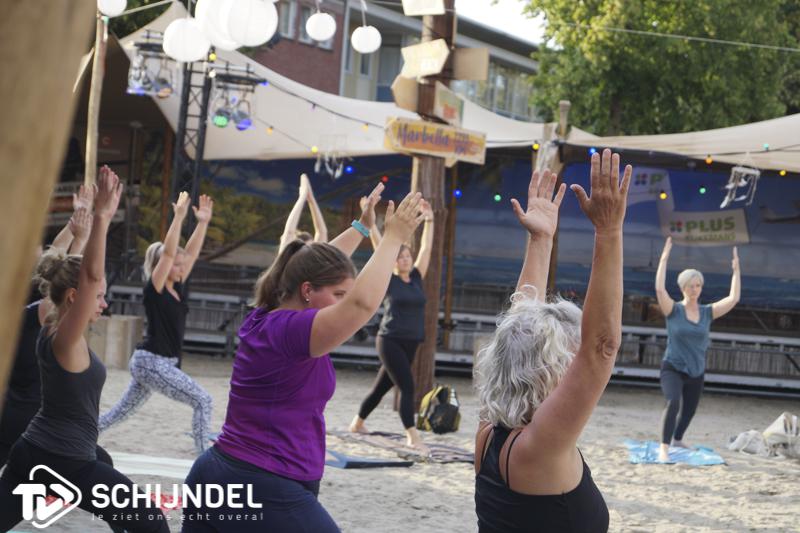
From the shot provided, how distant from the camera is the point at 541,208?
10.3ft

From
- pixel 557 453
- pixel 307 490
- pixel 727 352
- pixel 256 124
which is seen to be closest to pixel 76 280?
pixel 307 490

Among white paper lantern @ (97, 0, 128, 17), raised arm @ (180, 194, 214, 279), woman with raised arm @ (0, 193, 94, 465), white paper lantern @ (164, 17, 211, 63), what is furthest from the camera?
white paper lantern @ (97, 0, 128, 17)

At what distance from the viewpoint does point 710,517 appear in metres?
6.59

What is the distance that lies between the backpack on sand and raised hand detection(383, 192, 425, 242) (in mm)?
6910

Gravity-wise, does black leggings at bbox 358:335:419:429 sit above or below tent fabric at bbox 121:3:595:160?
below

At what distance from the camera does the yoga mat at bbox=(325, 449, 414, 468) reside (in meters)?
7.59

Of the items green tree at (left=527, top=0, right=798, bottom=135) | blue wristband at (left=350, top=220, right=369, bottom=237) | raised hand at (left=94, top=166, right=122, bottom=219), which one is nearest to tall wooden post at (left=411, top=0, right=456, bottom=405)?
blue wristband at (left=350, top=220, right=369, bottom=237)

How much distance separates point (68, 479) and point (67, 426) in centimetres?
19

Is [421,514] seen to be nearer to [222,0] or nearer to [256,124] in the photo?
[222,0]

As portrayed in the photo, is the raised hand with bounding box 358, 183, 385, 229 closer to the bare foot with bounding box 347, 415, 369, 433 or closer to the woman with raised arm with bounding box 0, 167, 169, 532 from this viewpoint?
the woman with raised arm with bounding box 0, 167, 169, 532

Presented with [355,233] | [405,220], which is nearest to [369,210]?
[355,233]

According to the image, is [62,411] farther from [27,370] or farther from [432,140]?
[432,140]

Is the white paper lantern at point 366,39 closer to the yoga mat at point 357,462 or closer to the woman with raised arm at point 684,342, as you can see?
the woman with raised arm at point 684,342

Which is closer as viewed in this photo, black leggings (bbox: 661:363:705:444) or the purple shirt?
the purple shirt
